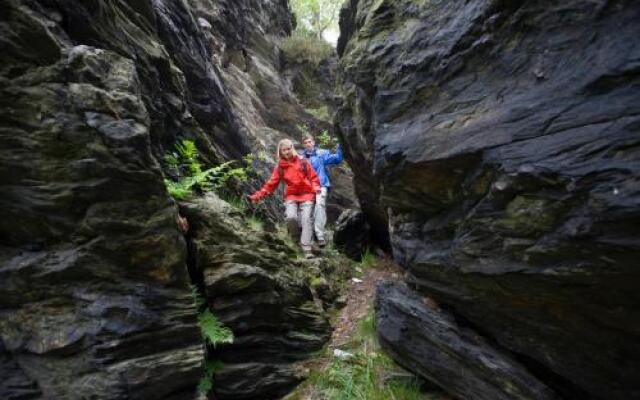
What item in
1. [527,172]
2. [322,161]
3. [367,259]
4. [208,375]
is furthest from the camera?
[322,161]

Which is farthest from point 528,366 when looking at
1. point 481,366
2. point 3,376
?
point 3,376

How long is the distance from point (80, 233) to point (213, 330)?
2.06 metres

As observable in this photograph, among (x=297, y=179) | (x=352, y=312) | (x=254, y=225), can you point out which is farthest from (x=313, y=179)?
(x=352, y=312)

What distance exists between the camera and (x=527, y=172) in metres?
3.51

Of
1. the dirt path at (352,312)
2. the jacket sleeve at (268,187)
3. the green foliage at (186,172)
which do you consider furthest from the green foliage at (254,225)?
the dirt path at (352,312)

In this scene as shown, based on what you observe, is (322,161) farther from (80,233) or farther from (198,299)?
Answer: (80,233)

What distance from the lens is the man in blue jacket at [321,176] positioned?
1030cm

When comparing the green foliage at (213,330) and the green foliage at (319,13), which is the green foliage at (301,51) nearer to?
the green foliage at (319,13)

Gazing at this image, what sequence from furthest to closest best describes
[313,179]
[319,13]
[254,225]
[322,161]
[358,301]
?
[319,13] → [322,161] → [313,179] → [358,301] → [254,225]

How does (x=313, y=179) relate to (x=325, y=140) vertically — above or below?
below

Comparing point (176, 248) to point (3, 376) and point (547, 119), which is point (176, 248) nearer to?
point (3, 376)

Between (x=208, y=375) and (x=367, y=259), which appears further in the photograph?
(x=367, y=259)

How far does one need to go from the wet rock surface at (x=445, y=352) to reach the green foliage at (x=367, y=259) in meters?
4.04

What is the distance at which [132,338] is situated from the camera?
457cm
